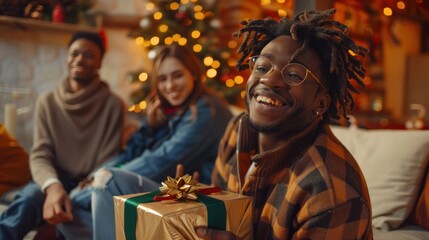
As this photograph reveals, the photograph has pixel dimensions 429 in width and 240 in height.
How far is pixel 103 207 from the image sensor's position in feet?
4.84

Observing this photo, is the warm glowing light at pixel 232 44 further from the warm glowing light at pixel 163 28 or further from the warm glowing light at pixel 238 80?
the warm glowing light at pixel 163 28

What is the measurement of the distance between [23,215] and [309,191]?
120 cm

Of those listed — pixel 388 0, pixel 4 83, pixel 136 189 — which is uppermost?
pixel 388 0

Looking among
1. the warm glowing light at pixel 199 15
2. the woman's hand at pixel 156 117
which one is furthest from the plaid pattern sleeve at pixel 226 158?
the warm glowing light at pixel 199 15

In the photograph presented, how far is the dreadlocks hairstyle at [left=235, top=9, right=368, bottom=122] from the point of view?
1.05 meters

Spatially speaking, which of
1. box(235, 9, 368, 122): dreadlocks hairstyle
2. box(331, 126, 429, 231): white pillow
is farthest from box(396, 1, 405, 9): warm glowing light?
box(235, 9, 368, 122): dreadlocks hairstyle

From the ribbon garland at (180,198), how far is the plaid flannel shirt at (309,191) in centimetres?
15

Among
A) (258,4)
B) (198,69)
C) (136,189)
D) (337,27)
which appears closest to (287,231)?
(337,27)

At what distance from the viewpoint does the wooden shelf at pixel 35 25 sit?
2814mm

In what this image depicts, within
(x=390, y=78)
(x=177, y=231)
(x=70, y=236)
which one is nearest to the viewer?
(x=177, y=231)

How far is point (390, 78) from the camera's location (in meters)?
6.23

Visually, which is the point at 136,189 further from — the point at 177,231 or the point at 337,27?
the point at 337,27

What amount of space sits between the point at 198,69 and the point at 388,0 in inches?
37.9

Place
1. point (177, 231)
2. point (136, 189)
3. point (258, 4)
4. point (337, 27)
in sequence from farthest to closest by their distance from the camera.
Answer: point (258, 4), point (136, 189), point (337, 27), point (177, 231)
